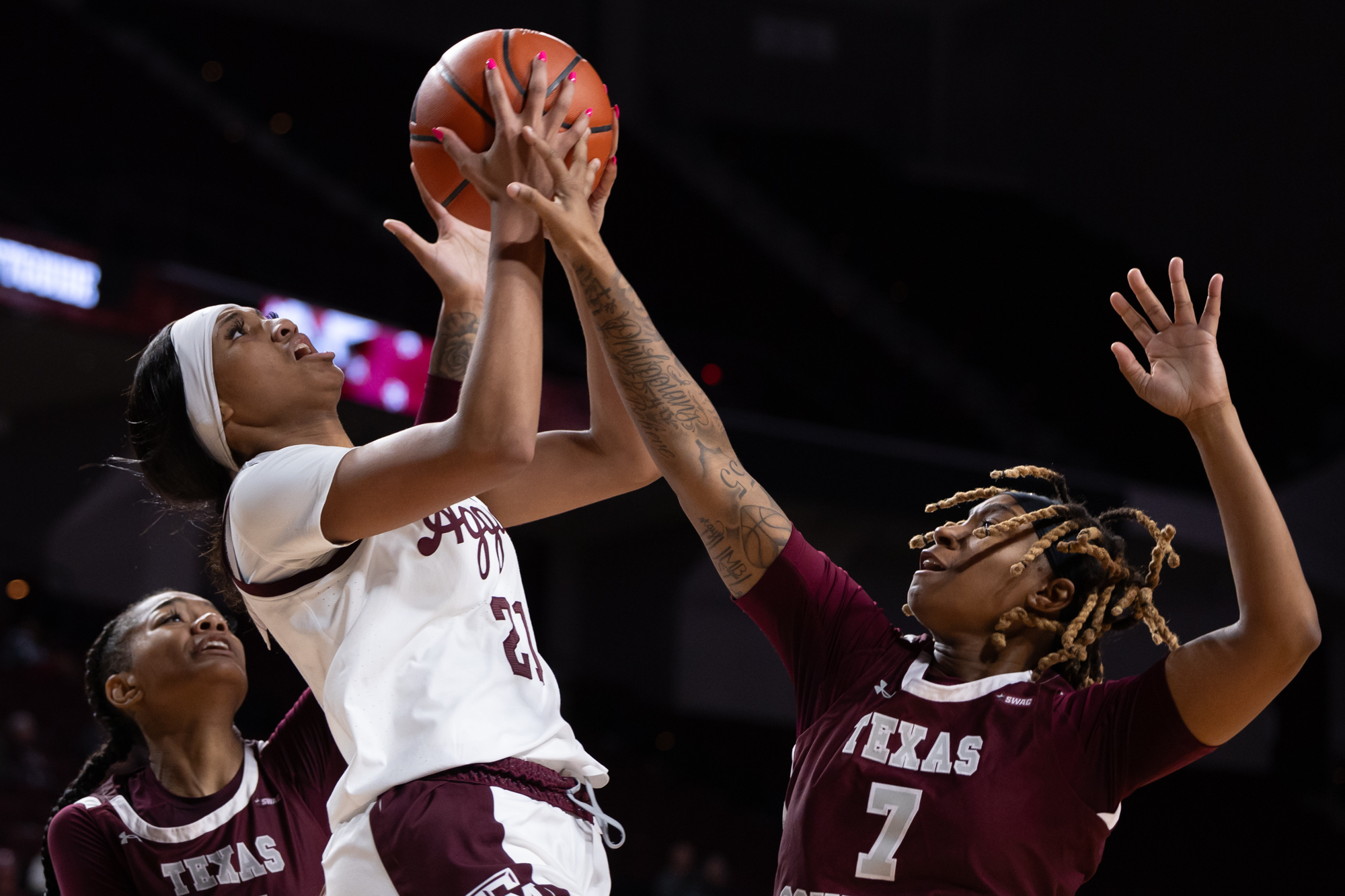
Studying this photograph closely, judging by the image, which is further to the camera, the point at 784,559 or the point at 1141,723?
the point at 784,559

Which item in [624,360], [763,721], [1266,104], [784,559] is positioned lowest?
[763,721]

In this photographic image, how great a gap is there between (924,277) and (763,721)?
4955mm

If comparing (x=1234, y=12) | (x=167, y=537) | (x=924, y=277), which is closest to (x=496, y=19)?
(x=924, y=277)

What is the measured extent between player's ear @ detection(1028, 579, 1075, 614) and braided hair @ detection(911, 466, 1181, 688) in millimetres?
15

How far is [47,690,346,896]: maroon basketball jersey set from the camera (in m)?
2.84

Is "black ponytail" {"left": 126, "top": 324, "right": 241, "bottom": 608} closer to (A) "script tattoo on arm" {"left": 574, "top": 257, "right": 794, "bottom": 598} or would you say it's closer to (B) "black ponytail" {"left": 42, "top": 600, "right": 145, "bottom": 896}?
(A) "script tattoo on arm" {"left": 574, "top": 257, "right": 794, "bottom": 598}

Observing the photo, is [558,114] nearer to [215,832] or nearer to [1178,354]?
[1178,354]

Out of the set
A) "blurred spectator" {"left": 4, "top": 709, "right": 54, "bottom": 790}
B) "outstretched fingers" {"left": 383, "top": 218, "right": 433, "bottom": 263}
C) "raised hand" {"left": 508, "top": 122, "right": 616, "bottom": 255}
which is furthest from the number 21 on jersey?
"blurred spectator" {"left": 4, "top": 709, "right": 54, "bottom": 790}

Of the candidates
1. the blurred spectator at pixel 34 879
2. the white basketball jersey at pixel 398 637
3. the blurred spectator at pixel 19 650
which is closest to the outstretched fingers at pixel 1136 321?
the white basketball jersey at pixel 398 637

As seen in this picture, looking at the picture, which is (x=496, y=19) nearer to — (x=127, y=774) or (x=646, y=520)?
(x=646, y=520)

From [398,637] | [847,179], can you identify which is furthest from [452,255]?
[847,179]

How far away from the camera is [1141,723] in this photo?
6.58 feet

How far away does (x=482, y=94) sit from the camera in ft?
7.21

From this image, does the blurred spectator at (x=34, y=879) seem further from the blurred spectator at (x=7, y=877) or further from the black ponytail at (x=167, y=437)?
the black ponytail at (x=167, y=437)
